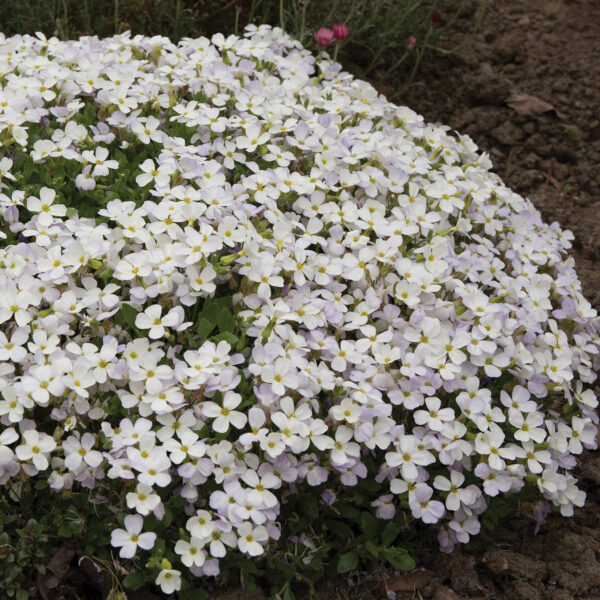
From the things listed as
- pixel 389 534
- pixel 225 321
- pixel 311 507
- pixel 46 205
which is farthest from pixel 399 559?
pixel 46 205

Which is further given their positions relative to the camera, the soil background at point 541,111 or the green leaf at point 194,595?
the soil background at point 541,111

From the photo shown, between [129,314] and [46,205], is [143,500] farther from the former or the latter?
A: [46,205]

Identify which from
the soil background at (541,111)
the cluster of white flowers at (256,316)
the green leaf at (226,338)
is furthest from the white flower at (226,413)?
the soil background at (541,111)

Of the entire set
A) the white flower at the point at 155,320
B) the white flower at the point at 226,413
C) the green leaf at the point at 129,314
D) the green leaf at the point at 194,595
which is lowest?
the green leaf at the point at 194,595

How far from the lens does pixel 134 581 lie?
2.45 meters

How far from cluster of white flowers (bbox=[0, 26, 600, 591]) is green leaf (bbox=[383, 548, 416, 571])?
19cm

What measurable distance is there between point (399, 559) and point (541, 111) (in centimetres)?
344

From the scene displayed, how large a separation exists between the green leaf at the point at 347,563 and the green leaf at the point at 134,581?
65 centimetres

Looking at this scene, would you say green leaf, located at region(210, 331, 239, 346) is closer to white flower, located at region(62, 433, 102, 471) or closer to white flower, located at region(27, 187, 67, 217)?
white flower, located at region(62, 433, 102, 471)

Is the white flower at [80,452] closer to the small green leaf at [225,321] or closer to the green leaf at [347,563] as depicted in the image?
the small green leaf at [225,321]

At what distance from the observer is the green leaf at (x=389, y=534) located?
2646 mm

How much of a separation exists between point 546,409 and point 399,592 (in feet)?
3.14

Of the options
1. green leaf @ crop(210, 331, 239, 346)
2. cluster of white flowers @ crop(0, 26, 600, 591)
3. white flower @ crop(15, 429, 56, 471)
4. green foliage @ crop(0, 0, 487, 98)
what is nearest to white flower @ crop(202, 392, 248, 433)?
cluster of white flowers @ crop(0, 26, 600, 591)

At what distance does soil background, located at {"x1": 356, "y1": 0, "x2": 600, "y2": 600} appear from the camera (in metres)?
3.19
